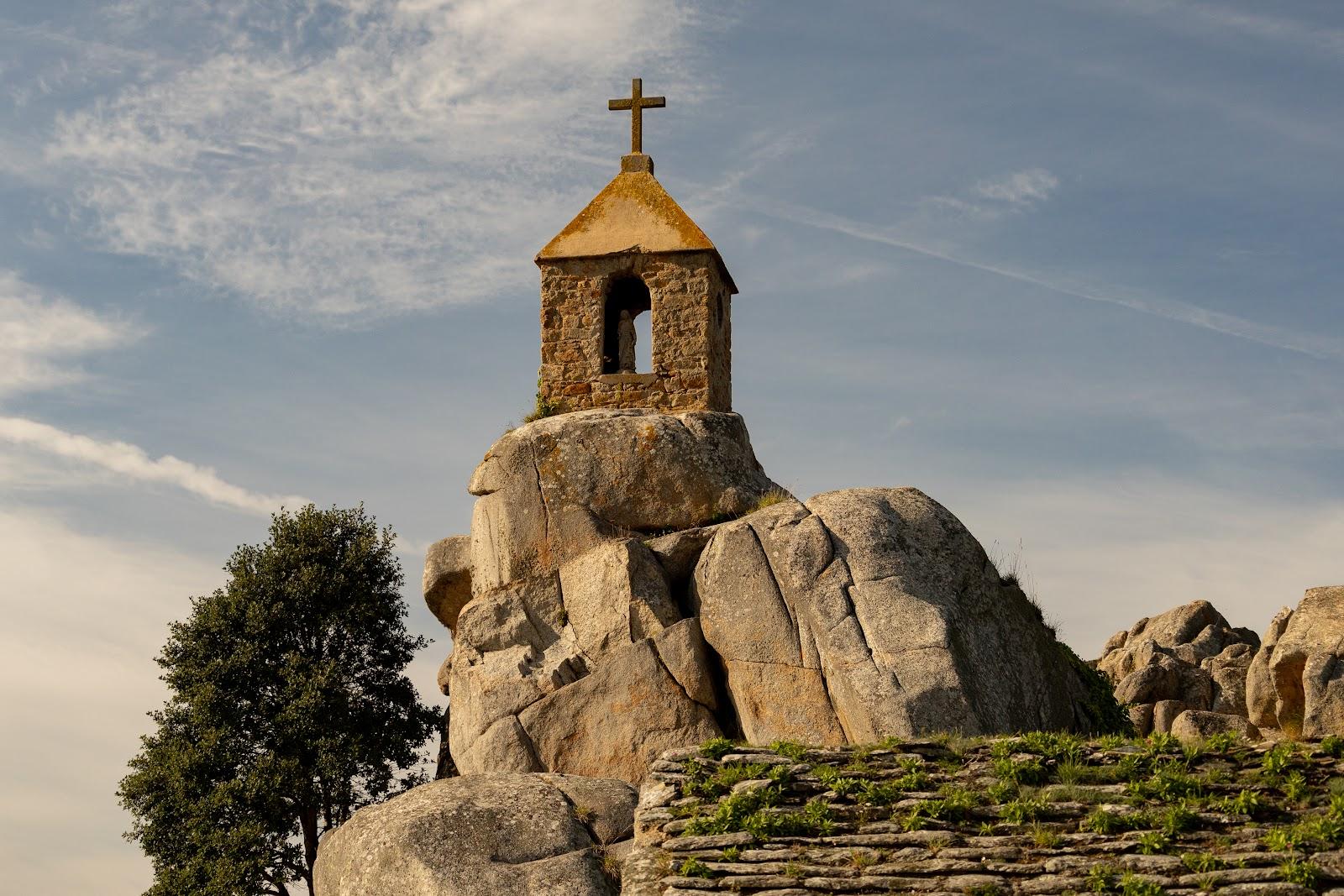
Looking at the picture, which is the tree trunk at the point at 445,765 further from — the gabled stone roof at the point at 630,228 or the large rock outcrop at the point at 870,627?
the gabled stone roof at the point at 630,228

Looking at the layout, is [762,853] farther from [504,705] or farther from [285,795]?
[285,795]

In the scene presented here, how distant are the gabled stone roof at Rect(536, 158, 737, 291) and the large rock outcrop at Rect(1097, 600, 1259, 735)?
45.1 feet

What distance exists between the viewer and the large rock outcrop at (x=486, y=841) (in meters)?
19.9

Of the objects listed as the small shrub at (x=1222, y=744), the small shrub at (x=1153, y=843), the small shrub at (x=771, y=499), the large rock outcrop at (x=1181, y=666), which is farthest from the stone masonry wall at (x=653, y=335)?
the small shrub at (x=1153, y=843)

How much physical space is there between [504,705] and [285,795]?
20.0 feet

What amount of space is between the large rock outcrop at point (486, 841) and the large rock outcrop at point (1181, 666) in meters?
14.3

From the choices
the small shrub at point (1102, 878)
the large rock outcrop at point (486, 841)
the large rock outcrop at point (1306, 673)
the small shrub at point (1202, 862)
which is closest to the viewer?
the small shrub at point (1102, 878)

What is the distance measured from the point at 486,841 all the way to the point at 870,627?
6709mm

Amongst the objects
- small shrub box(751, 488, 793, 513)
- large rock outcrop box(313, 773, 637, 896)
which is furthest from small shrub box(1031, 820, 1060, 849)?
small shrub box(751, 488, 793, 513)

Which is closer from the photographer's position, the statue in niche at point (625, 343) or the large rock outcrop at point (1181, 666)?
the statue in niche at point (625, 343)

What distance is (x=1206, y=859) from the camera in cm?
1504

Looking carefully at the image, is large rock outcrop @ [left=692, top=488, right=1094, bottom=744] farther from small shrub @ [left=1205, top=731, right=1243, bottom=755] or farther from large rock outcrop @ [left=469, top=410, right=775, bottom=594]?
small shrub @ [left=1205, top=731, right=1243, bottom=755]

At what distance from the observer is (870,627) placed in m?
23.2

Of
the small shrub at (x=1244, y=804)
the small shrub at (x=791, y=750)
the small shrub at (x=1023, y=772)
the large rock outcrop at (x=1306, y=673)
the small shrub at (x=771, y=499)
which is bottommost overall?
the small shrub at (x=1244, y=804)
